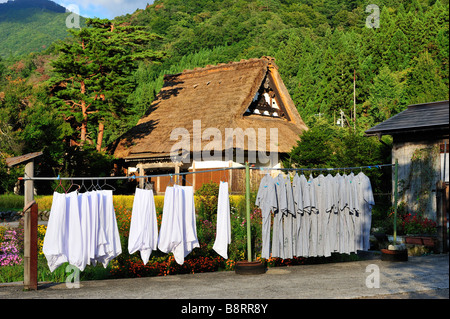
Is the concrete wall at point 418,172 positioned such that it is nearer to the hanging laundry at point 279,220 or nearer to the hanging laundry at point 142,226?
the hanging laundry at point 279,220

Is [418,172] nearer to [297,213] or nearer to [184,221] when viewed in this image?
[297,213]

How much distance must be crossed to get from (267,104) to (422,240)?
16855mm

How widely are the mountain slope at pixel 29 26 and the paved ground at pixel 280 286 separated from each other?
103036 millimetres

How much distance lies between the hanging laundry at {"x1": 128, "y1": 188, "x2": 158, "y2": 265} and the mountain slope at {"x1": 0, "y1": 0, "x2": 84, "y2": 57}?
337 feet

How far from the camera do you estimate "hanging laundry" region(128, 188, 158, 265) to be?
26.0 ft

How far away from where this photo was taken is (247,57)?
53.2 meters

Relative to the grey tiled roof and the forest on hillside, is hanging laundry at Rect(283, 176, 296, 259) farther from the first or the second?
the grey tiled roof

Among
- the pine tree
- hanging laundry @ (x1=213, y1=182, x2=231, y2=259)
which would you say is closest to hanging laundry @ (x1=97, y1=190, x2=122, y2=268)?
hanging laundry @ (x1=213, y1=182, x2=231, y2=259)

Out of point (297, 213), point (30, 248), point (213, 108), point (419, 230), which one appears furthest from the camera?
point (213, 108)

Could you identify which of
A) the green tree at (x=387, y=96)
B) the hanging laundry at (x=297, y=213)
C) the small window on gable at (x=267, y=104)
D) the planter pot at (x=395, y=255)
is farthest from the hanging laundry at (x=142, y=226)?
the green tree at (x=387, y=96)

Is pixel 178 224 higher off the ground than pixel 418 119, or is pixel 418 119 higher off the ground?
pixel 418 119

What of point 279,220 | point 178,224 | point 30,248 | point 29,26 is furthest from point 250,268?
point 29,26

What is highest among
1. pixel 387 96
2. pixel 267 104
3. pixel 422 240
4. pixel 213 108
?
pixel 387 96

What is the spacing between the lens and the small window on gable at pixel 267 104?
2673 cm
